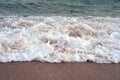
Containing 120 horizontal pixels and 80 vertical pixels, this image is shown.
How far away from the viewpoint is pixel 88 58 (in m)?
5.50

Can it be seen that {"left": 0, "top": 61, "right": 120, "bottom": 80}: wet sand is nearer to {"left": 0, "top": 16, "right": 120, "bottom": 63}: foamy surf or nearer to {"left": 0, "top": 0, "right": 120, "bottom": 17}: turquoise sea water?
{"left": 0, "top": 16, "right": 120, "bottom": 63}: foamy surf

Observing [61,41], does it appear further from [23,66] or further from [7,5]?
[7,5]

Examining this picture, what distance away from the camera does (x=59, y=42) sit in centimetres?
616

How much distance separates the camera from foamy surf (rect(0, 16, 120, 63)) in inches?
217

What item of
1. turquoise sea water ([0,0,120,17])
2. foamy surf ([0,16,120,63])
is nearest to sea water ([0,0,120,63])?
foamy surf ([0,16,120,63])

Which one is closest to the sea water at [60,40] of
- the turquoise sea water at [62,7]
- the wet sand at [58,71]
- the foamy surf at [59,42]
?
the foamy surf at [59,42]

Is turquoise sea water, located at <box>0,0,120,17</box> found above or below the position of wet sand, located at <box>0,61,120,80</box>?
below

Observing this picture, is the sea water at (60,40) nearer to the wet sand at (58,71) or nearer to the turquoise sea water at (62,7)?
the wet sand at (58,71)

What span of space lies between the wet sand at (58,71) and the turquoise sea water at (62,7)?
4881 mm

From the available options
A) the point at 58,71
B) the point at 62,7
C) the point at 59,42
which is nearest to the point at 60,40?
the point at 59,42

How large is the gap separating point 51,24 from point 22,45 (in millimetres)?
1960

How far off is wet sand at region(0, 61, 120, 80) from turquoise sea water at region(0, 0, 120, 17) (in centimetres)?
488

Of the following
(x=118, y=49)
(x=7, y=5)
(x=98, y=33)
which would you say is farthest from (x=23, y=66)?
(x=7, y=5)

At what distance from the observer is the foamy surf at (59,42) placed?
18.1 feet
